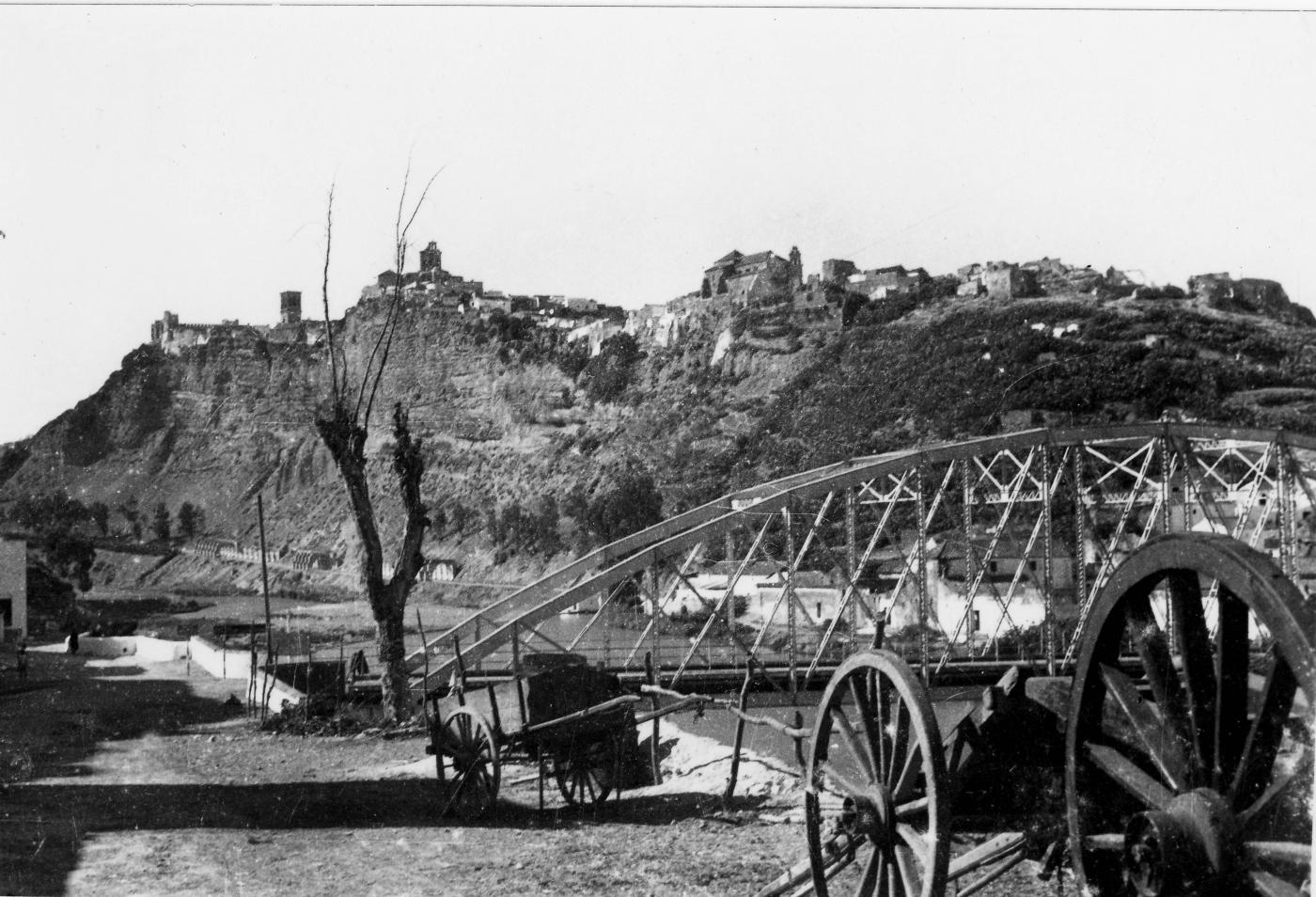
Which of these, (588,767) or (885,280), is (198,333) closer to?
(885,280)

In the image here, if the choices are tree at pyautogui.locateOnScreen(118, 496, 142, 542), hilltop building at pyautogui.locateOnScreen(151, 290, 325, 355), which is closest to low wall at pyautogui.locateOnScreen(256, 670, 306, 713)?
hilltop building at pyautogui.locateOnScreen(151, 290, 325, 355)

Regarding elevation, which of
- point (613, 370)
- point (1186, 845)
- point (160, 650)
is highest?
point (613, 370)

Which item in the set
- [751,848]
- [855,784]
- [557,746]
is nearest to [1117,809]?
[855,784]

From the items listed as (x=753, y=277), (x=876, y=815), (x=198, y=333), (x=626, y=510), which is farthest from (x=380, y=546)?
(x=198, y=333)

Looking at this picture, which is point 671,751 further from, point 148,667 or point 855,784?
point 148,667

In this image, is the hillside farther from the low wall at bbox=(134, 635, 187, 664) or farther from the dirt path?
the dirt path

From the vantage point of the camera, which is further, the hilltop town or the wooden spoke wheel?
the hilltop town

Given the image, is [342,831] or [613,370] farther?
[613,370]
